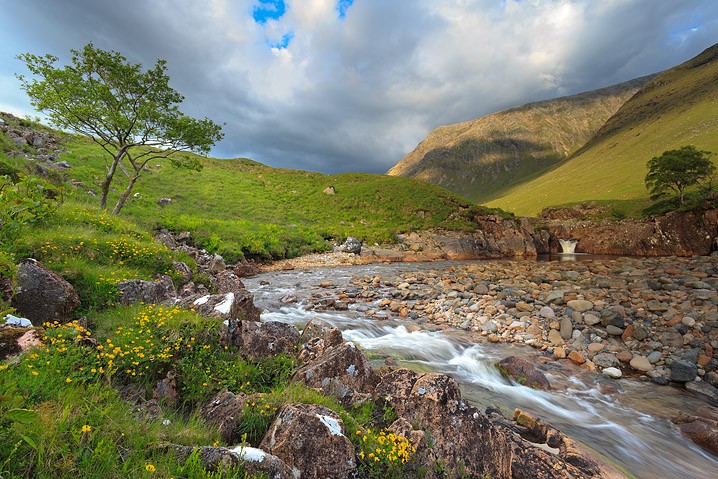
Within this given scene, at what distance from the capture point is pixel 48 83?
1583 cm

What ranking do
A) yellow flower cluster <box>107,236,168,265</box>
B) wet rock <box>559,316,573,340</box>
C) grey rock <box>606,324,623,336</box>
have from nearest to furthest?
yellow flower cluster <box>107,236,168,265</box> < grey rock <box>606,324,623,336</box> < wet rock <box>559,316,573,340</box>

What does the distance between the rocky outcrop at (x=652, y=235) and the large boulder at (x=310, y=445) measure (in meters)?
60.3

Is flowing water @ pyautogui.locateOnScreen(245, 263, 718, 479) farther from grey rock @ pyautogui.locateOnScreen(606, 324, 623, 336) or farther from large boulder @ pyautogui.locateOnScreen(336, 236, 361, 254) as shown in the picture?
large boulder @ pyautogui.locateOnScreen(336, 236, 361, 254)

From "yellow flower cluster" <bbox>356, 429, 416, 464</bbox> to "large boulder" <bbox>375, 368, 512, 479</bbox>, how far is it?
376mm

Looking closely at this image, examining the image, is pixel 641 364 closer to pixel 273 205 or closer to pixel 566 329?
pixel 566 329

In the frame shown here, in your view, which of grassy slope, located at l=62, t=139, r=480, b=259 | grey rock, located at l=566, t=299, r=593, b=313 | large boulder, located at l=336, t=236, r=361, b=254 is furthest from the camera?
large boulder, located at l=336, t=236, r=361, b=254

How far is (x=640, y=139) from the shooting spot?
147750 mm

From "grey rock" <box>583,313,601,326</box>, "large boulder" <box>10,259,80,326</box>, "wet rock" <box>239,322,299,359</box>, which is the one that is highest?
"large boulder" <box>10,259,80,326</box>

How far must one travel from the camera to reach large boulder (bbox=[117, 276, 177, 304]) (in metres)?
7.09

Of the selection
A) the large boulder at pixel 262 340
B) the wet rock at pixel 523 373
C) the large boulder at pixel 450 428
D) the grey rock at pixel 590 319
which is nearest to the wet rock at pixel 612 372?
the wet rock at pixel 523 373

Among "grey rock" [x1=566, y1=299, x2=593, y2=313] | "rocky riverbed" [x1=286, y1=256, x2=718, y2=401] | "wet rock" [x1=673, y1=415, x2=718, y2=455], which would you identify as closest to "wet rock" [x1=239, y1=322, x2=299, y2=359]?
"rocky riverbed" [x1=286, y1=256, x2=718, y2=401]

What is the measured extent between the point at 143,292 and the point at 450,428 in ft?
24.5

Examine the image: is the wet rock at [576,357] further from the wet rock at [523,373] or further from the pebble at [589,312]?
the wet rock at [523,373]

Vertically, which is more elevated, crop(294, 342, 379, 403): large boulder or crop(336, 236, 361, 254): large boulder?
crop(336, 236, 361, 254): large boulder
